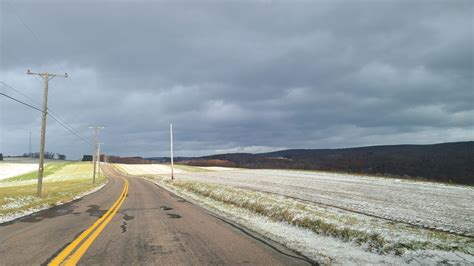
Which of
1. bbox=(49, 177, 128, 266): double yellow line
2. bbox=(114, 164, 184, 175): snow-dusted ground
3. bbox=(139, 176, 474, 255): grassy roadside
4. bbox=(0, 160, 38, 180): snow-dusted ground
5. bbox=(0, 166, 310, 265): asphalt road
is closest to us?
bbox=(49, 177, 128, 266): double yellow line

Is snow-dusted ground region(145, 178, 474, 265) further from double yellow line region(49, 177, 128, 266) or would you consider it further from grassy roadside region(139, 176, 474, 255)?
double yellow line region(49, 177, 128, 266)

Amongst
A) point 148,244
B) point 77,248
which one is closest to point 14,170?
point 77,248

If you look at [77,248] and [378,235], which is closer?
[77,248]

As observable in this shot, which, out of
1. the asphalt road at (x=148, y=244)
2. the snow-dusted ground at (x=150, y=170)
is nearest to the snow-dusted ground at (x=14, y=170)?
the snow-dusted ground at (x=150, y=170)

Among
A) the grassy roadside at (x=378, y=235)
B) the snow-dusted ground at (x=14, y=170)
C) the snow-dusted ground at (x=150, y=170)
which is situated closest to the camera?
the grassy roadside at (x=378, y=235)

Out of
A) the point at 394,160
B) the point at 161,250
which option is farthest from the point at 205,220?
the point at 394,160

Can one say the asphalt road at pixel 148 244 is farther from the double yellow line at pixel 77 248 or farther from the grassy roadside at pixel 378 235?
the grassy roadside at pixel 378 235

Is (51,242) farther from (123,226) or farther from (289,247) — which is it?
(289,247)

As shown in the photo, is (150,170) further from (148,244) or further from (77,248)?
(77,248)

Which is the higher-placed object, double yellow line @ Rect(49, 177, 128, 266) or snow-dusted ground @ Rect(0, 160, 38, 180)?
snow-dusted ground @ Rect(0, 160, 38, 180)

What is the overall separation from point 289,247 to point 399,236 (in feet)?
9.89

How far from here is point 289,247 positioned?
→ 7938 mm

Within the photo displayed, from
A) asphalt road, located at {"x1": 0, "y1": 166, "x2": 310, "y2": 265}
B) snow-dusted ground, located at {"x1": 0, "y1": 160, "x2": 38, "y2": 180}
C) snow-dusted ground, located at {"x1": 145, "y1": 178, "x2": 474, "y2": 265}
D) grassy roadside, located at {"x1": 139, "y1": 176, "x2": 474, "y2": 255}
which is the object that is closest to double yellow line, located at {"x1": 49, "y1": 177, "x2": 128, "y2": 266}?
asphalt road, located at {"x1": 0, "y1": 166, "x2": 310, "y2": 265}

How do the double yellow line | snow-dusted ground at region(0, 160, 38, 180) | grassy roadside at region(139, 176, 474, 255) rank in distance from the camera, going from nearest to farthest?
the double yellow line → grassy roadside at region(139, 176, 474, 255) → snow-dusted ground at region(0, 160, 38, 180)
